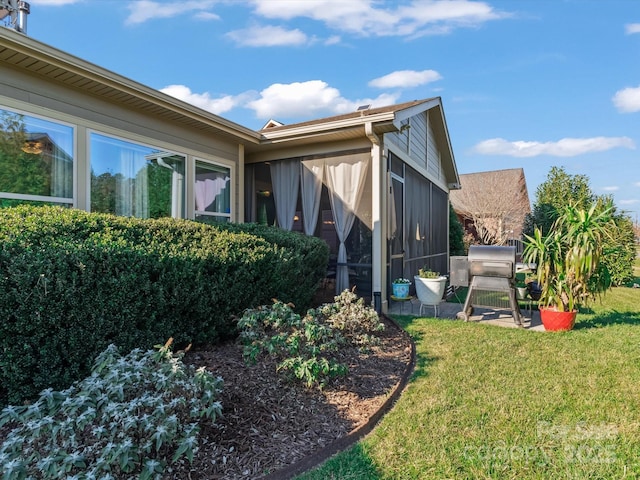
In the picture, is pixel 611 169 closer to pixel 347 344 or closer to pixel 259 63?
pixel 259 63

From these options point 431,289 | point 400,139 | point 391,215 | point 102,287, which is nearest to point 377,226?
point 391,215

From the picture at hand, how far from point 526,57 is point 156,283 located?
8.48 m

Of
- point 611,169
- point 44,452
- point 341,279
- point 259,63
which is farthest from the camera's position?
point 611,169

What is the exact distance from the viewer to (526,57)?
7605mm

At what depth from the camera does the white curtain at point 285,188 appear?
22.3ft

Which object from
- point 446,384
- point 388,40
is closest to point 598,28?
point 388,40

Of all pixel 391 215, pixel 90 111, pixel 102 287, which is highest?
pixel 90 111

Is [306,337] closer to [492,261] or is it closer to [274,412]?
[274,412]

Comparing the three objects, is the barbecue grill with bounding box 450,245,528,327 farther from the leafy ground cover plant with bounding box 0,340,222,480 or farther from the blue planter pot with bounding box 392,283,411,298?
the leafy ground cover plant with bounding box 0,340,222,480

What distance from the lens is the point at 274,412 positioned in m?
2.59

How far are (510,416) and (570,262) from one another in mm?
3039

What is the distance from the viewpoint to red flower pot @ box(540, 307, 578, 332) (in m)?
4.84

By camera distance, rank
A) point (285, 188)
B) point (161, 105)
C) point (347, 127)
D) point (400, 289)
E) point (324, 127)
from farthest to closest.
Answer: point (285, 188), point (400, 289), point (324, 127), point (347, 127), point (161, 105)

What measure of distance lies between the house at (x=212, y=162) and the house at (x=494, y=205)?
10905mm
